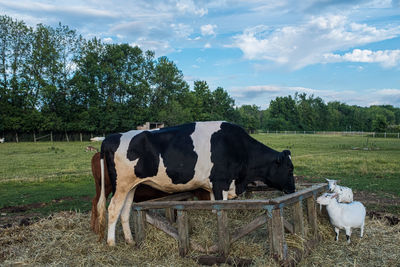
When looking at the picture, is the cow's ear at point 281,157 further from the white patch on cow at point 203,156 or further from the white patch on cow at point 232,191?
the white patch on cow at point 203,156

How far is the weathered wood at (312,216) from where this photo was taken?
5953mm

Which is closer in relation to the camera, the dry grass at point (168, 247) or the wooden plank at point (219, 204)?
the wooden plank at point (219, 204)

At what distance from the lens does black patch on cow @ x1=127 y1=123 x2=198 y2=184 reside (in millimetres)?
6238

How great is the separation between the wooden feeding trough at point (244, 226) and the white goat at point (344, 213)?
28 cm

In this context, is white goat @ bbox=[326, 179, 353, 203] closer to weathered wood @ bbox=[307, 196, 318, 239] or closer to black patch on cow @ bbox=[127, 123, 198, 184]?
weathered wood @ bbox=[307, 196, 318, 239]

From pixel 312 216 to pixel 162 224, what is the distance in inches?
107

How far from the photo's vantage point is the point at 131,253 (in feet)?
18.9

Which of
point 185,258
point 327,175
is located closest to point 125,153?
point 185,258

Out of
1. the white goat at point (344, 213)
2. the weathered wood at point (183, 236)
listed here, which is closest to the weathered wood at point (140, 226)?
the weathered wood at point (183, 236)

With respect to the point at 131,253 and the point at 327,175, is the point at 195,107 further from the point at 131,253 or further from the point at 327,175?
the point at 131,253

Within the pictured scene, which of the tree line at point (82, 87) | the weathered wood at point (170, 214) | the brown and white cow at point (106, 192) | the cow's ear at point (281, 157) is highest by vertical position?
the tree line at point (82, 87)

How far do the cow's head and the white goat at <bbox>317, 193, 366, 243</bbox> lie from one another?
1.19 meters

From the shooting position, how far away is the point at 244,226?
5266 millimetres

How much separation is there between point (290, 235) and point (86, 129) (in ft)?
160
